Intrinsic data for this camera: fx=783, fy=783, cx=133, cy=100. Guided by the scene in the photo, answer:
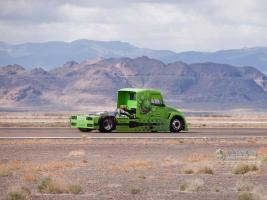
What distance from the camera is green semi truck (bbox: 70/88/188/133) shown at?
41.3 m

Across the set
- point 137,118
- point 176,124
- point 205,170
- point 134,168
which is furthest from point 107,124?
point 205,170

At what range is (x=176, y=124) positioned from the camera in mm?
43125

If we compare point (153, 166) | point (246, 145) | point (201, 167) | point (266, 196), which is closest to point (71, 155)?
point (153, 166)

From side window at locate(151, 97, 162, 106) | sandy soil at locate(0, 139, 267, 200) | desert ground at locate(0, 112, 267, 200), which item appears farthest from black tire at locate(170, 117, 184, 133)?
sandy soil at locate(0, 139, 267, 200)

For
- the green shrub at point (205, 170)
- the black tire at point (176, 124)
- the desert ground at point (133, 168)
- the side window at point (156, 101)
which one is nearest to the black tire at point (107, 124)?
the side window at point (156, 101)

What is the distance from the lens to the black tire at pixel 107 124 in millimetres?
41250

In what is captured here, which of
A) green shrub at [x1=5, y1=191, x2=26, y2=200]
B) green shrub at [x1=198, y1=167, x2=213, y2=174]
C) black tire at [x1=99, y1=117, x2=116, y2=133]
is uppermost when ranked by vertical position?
black tire at [x1=99, y1=117, x2=116, y2=133]

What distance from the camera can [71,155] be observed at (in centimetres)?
2825

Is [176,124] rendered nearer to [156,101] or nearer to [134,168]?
[156,101]

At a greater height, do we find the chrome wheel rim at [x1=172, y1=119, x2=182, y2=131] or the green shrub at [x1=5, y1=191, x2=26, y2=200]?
the chrome wheel rim at [x1=172, y1=119, x2=182, y2=131]

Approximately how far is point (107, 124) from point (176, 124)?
410cm

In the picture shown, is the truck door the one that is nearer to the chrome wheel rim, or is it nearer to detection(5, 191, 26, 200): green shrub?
the chrome wheel rim

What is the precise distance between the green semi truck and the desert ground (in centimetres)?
294

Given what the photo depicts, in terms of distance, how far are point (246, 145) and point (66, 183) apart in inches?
699
